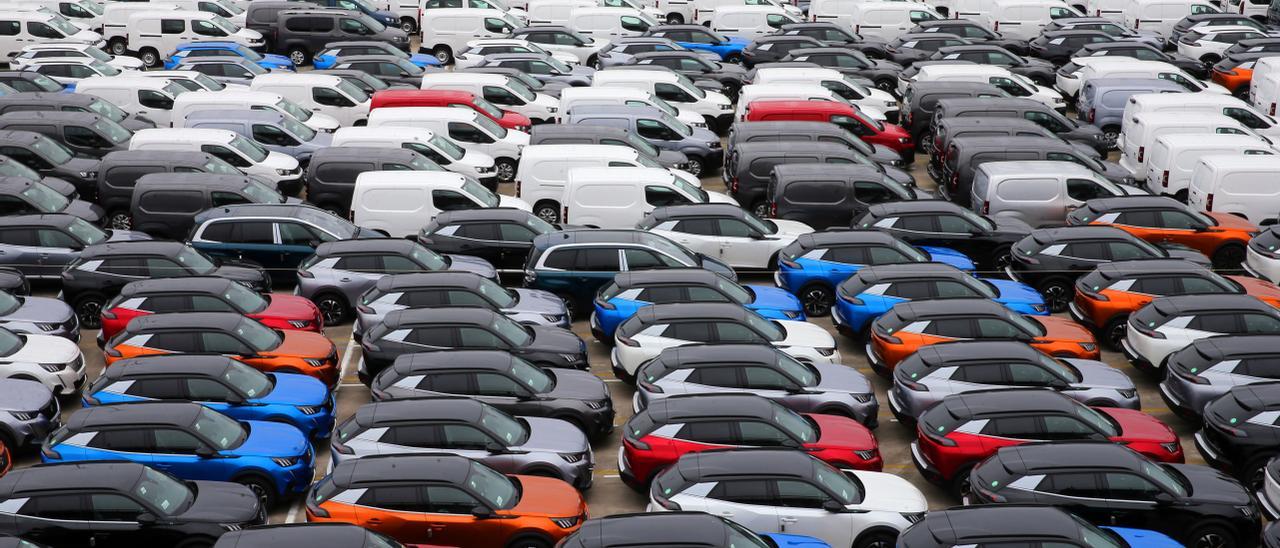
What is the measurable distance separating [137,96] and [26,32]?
973cm

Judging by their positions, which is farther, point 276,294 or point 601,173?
point 601,173

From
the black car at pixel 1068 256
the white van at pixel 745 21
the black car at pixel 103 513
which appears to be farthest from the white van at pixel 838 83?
the black car at pixel 103 513

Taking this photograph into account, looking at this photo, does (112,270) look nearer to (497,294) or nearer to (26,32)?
(497,294)

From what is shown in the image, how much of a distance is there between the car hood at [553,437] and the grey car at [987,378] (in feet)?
13.8

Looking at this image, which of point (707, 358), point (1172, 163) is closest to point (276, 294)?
point (707, 358)

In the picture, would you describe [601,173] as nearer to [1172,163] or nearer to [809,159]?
[809,159]

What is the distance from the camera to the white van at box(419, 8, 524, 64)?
4281 centimetres

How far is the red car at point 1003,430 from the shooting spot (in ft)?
56.6

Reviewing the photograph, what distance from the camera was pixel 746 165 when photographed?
28.4 metres

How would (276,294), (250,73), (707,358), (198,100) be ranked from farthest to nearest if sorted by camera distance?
(250,73) → (198,100) → (276,294) → (707,358)

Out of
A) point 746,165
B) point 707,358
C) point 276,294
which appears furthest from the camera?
point 746,165

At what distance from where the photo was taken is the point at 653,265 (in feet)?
77.1

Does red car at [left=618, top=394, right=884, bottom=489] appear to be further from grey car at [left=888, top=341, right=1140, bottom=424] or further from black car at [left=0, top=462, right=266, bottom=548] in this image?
black car at [left=0, top=462, right=266, bottom=548]

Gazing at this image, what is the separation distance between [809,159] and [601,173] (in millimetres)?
4373
